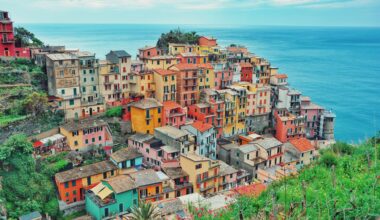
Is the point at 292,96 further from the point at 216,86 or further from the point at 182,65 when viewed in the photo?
the point at 182,65

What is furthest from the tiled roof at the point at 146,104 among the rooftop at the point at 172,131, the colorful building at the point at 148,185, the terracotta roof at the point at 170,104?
the colorful building at the point at 148,185

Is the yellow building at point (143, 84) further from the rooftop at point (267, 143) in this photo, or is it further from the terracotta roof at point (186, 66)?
the rooftop at point (267, 143)

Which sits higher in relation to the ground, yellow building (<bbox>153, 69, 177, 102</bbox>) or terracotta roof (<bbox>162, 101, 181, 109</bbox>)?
yellow building (<bbox>153, 69, 177, 102</bbox>)

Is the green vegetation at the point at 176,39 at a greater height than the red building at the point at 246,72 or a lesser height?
greater

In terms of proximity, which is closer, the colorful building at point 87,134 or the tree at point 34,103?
the colorful building at point 87,134

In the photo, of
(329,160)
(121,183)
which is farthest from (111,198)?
(329,160)

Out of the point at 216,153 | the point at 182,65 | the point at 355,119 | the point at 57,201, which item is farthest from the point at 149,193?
the point at 355,119

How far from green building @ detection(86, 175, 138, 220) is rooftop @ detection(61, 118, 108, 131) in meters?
6.68

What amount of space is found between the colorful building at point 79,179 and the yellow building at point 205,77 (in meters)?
17.5

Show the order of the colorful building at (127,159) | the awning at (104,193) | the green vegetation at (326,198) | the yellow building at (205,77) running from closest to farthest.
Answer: the green vegetation at (326,198) < the awning at (104,193) < the colorful building at (127,159) < the yellow building at (205,77)

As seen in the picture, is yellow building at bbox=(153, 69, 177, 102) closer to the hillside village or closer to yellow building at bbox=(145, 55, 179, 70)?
the hillside village

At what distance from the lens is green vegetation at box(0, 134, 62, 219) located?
2623 centimetres

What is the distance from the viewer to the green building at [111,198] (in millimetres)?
→ 26666

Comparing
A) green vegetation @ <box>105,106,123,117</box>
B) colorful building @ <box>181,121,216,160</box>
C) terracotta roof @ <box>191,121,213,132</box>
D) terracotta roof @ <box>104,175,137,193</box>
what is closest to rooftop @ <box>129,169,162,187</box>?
terracotta roof @ <box>104,175,137,193</box>
